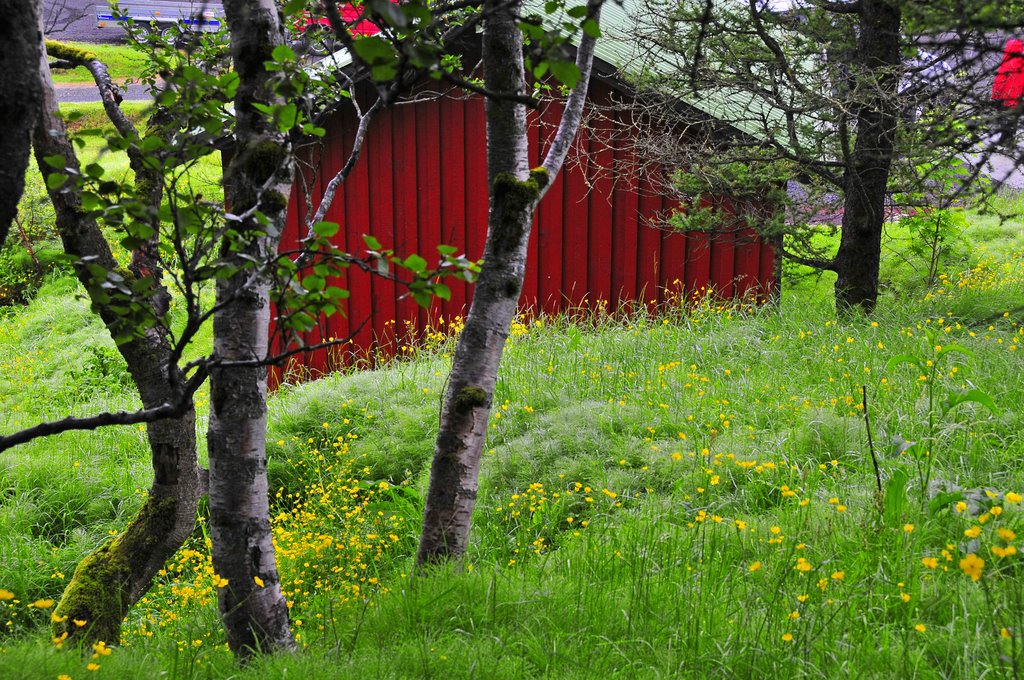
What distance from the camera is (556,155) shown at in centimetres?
372

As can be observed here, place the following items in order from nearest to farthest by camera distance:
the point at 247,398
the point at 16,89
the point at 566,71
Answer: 1. the point at 566,71
2. the point at 16,89
3. the point at 247,398

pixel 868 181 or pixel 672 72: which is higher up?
pixel 672 72

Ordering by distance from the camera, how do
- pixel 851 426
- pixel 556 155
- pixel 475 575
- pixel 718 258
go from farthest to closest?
pixel 718 258 < pixel 851 426 < pixel 556 155 < pixel 475 575

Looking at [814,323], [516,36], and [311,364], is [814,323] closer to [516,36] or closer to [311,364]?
[516,36]

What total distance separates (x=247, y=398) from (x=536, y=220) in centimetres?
698

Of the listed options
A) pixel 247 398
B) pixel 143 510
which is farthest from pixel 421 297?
pixel 143 510

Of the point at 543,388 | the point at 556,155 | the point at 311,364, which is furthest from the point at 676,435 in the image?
the point at 311,364

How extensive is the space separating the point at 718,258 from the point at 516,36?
6.43 metres

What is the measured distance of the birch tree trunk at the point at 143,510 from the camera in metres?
3.53

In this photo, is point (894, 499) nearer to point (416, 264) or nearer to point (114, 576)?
point (416, 264)

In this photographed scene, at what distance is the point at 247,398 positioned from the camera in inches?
116

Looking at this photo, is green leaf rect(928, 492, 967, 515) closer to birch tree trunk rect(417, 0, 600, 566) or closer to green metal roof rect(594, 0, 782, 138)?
birch tree trunk rect(417, 0, 600, 566)

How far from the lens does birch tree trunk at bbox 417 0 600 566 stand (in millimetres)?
3477

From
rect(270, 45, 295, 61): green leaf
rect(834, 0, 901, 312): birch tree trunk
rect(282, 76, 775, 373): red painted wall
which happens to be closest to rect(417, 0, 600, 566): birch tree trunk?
rect(270, 45, 295, 61): green leaf
